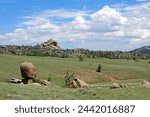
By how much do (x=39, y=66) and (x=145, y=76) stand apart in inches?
1117

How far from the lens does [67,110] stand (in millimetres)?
21797

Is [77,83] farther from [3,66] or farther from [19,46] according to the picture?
[19,46]

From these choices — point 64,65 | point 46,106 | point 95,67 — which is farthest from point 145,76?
point 46,106

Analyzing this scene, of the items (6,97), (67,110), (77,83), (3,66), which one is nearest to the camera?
(67,110)

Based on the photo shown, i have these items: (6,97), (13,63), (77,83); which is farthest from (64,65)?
(6,97)

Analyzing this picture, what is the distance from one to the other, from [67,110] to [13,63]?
242ft

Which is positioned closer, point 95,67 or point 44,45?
point 95,67

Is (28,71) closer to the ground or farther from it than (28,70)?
closer to the ground

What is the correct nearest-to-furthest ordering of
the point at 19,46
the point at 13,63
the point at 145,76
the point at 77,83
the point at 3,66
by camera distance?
the point at 77,83, the point at 3,66, the point at 13,63, the point at 145,76, the point at 19,46

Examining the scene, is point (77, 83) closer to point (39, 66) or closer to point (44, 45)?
point (39, 66)

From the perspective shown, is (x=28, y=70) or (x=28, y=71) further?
(x=28, y=70)

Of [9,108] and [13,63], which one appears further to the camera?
[13,63]

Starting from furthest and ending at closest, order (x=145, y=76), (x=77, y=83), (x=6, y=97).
A: (x=145, y=76) → (x=77, y=83) → (x=6, y=97)

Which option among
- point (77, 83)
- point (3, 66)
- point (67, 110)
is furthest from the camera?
point (3, 66)
